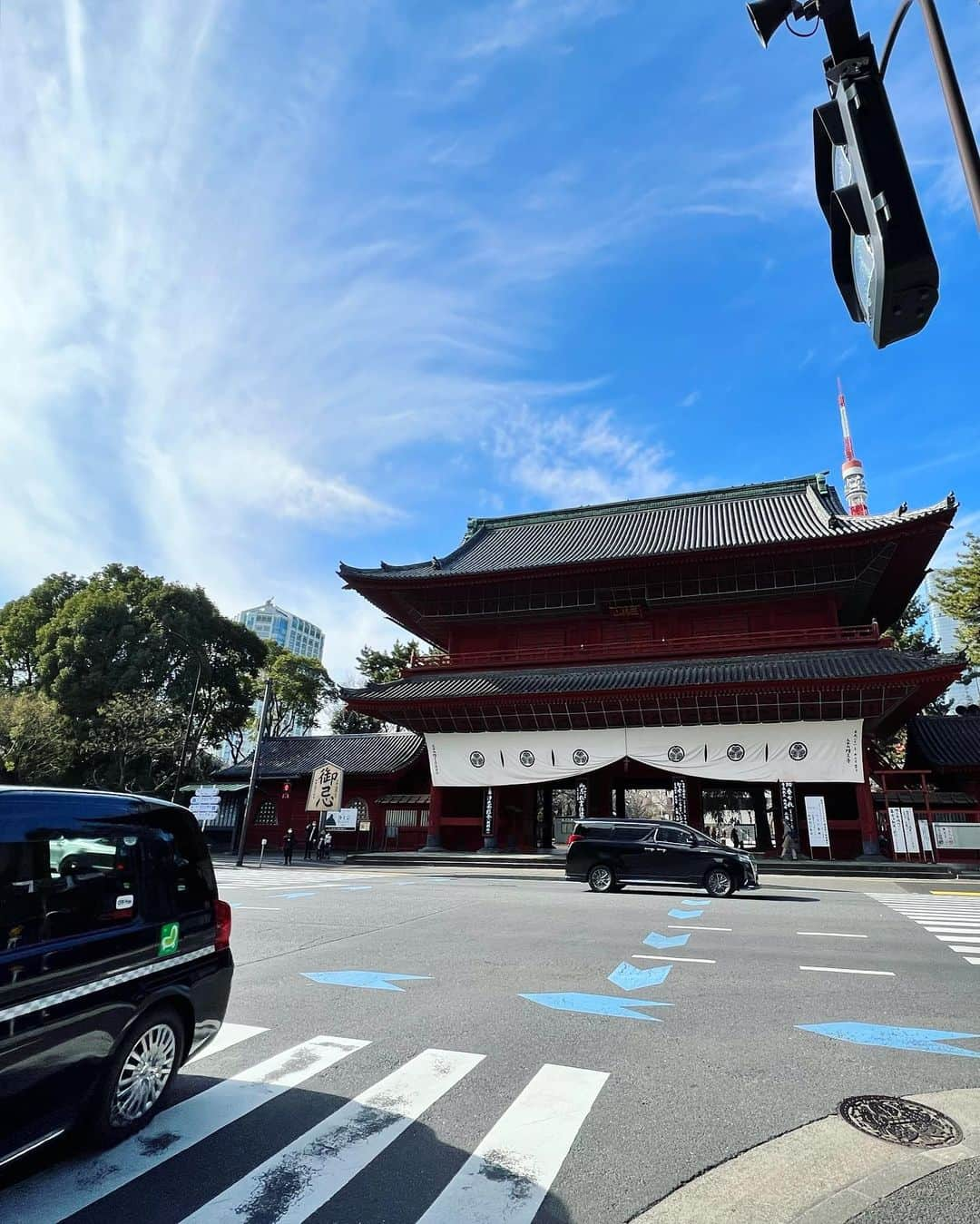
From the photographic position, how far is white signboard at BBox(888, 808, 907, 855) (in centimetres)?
2169

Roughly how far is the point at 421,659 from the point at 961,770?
69.3ft

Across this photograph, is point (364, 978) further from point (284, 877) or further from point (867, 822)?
point (867, 822)

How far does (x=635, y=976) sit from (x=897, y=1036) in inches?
104

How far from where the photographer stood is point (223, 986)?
4.52 meters

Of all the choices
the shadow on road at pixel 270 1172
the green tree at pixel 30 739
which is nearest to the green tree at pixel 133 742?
the green tree at pixel 30 739

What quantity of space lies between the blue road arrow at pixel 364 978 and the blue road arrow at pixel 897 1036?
3.76m

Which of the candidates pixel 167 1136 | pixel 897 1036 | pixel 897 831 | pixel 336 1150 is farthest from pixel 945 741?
pixel 167 1136

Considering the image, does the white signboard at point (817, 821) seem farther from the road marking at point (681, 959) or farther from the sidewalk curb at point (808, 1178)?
the sidewalk curb at point (808, 1178)

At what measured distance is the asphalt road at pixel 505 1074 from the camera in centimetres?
318

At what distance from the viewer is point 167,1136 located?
146 inches

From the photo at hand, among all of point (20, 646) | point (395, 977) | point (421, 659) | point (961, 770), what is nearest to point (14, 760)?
point (20, 646)

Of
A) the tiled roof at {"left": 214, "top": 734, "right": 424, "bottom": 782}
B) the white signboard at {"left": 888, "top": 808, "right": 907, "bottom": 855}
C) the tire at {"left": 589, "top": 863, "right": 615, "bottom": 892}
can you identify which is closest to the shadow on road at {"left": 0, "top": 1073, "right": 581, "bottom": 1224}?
the tire at {"left": 589, "top": 863, "right": 615, "bottom": 892}

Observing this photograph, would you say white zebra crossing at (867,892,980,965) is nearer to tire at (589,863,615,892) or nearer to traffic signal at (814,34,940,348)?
tire at (589,863,615,892)

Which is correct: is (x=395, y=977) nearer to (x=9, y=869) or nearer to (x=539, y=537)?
(x=9, y=869)
